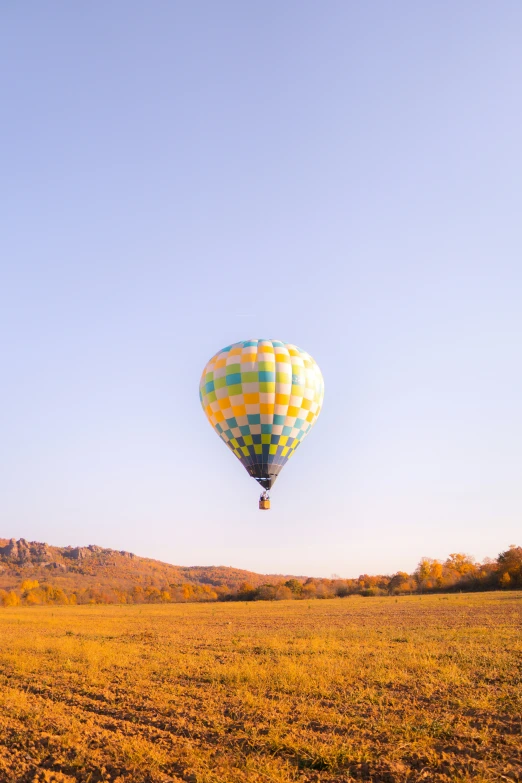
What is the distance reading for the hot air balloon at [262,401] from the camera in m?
29.6

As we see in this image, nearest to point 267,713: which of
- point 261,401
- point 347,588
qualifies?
point 261,401

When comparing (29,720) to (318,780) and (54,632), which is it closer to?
(318,780)

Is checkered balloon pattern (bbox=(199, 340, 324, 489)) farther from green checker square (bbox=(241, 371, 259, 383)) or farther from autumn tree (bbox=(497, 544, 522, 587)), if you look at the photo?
autumn tree (bbox=(497, 544, 522, 587))

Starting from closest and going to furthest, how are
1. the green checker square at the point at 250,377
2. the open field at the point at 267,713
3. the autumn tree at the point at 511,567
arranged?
the open field at the point at 267,713
the green checker square at the point at 250,377
the autumn tree at the point at 511,567

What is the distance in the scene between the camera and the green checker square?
1161 inches

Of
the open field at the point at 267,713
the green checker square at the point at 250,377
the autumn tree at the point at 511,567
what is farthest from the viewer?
the autumn tree at the point at 511,567

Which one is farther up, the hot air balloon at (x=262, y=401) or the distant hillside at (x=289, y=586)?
the hot air balloon at (x=262, y=401)

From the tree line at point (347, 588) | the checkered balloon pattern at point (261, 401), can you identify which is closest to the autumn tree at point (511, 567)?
the tree line at point (347, 588)

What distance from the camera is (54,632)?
30016mm

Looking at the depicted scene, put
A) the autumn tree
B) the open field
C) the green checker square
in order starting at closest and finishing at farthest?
the open field → the green checker square → the autumn tree

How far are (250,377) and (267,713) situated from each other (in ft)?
65.6

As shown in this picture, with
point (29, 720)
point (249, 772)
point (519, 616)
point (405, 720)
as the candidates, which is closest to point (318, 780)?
point (249, 772)

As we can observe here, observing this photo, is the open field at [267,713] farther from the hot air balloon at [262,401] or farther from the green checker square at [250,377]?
the green checker square at [250,377]

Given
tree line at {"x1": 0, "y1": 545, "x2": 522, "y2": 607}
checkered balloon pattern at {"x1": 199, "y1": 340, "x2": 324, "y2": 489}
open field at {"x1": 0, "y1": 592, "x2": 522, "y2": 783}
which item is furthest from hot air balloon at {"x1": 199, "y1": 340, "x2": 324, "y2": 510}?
tree line at {"x1": 0, "y1": 545, "x2": 522, "y2": 607}
